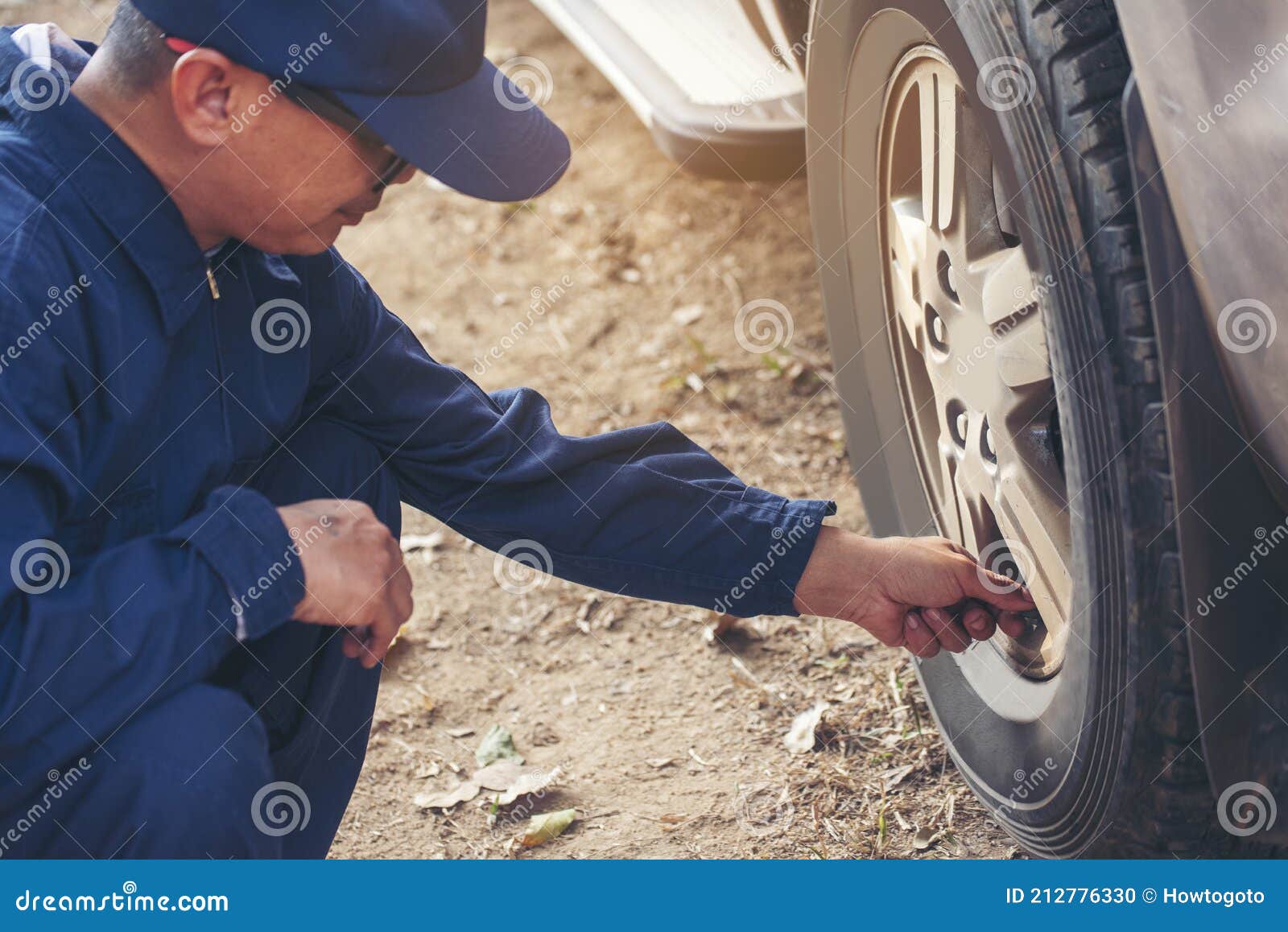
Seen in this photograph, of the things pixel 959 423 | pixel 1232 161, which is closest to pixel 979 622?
pixel 959 423

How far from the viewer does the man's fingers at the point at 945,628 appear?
1909 millimetres

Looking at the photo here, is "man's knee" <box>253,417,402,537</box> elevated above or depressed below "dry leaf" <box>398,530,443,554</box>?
above

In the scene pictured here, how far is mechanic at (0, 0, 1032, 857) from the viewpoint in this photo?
1.50m

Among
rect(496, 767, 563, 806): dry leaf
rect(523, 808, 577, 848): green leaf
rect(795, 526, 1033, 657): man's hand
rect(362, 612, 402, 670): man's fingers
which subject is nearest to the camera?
rect(362, 612, 402, 670): man's fingers

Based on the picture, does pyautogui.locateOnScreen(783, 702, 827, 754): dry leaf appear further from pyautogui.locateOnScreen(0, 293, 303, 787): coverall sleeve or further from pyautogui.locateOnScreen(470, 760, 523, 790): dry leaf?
pyautogui.locateOnScreen(0, 293, 303, 787): coverall sleeve

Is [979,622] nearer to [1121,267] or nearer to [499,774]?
[1121,267]

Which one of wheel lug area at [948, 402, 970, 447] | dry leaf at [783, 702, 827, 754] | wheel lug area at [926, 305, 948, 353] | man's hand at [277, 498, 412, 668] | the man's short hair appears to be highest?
the man's short hair

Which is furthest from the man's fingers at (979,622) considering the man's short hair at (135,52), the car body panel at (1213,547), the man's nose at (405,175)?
the man's short hair at (135,52)

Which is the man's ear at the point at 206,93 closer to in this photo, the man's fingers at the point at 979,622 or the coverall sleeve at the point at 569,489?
the coverall sleeve at the point at 569,489

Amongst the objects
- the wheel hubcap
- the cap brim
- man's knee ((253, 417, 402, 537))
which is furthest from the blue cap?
the wheel hubcap

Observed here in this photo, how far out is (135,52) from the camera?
1.56 metres

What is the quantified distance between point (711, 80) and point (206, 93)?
1.22m

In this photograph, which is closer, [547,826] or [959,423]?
[959,423]

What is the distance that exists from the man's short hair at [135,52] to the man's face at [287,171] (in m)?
0.10
